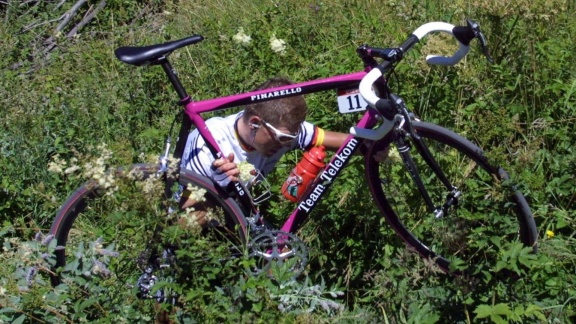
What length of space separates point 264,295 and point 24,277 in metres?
1.01

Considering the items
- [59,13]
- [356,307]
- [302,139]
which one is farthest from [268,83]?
[59,13]

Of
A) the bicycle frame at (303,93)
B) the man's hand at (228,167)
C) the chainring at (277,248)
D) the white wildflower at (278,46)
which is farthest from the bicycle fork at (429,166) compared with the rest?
the white wildflower at (278,46)

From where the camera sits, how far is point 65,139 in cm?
540

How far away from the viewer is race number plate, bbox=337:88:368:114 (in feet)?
12.2

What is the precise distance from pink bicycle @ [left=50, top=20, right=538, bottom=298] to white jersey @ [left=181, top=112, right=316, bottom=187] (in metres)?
0.08

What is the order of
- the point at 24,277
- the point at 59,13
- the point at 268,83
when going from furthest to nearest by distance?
1. the point at 59,13
2. the point at 268,83
3. the point at 24,277

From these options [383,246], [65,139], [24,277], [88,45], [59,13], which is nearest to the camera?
[24,277]

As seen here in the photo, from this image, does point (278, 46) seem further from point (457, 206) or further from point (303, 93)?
point (457, 206)

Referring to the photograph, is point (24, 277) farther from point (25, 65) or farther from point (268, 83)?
point (25, 65)

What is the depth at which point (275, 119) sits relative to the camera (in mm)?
3908

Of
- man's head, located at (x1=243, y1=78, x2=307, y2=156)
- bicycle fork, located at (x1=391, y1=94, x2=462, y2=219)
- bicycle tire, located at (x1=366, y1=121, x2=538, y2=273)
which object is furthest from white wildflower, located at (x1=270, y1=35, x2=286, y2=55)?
bicycle fork, located at (x1=391, y1=94, x2=462, y2=219)

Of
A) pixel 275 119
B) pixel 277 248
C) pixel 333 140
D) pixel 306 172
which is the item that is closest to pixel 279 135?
pixel 275 119

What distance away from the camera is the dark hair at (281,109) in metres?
3.88

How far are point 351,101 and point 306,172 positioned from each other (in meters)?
0.46
